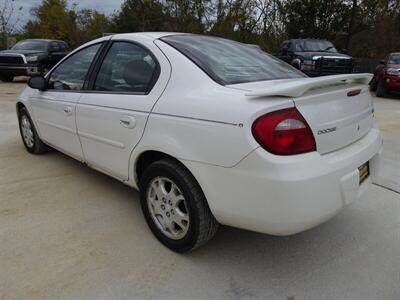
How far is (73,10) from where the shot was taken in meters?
36.0

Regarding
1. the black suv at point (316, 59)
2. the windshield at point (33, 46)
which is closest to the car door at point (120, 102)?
the black suv at point (316, 59)

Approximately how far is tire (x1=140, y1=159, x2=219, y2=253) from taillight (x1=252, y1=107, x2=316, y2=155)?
1.90 feet

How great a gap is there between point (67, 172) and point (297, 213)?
2911 millimetres

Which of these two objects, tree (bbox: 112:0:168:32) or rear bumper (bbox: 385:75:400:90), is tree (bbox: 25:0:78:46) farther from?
rear bumper (bbox: 385:75:400:90)

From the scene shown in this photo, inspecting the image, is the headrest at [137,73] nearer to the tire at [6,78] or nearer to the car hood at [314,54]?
the car hood at [314,54]

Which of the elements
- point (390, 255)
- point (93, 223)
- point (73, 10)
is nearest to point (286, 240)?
point (390, 255)

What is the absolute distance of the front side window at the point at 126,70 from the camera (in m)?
2.78

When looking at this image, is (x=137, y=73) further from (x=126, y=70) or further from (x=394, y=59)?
(x=394, y=59)

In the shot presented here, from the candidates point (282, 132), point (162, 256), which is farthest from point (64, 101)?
point (282, 132)

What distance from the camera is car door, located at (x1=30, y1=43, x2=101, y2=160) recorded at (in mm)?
3461

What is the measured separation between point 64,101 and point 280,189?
7.88 feet

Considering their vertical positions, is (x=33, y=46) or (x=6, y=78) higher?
(x=33, y=46)

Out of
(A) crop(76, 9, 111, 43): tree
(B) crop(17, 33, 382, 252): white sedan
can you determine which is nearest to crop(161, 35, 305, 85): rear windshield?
(B) crop(17, 33, 382, 252): white sedan

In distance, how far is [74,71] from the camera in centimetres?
367
